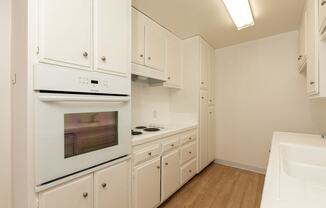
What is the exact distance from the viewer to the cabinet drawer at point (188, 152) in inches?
92.7

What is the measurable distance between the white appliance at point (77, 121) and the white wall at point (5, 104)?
0.51 metres

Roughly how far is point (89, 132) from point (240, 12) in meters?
2.18

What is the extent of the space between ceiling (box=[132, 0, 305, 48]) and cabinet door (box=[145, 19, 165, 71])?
12 centimetres

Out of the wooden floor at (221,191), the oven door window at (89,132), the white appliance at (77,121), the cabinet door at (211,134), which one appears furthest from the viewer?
the cabinet door at (211,134)

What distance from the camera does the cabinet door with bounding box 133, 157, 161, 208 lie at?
1.58 m

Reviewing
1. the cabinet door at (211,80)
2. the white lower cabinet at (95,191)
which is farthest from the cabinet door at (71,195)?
the cabinet door at (211,80)

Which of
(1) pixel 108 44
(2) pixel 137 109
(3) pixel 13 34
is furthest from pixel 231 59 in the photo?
(3) pixel 13 34

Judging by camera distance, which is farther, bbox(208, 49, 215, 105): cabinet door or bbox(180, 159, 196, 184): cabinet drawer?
bbox(208, 49, 215, 105): cabinet door

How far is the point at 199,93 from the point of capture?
2748mm

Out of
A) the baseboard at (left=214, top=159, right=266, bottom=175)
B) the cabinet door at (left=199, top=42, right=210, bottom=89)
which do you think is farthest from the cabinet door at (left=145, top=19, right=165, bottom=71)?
the baseboard at (left=214, top=159, right=266, bottom=175)

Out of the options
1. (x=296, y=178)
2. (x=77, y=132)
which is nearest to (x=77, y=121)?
(x=77, y=132)

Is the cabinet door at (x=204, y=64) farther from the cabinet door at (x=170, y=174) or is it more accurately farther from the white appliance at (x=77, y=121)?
the white appliance at (x=77, y=121)

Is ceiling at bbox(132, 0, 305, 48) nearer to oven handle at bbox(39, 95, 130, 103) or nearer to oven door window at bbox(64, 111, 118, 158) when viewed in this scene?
oven handle at bbox(39, 95, 130, 103)

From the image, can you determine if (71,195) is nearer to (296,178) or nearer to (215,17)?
(296,178)
